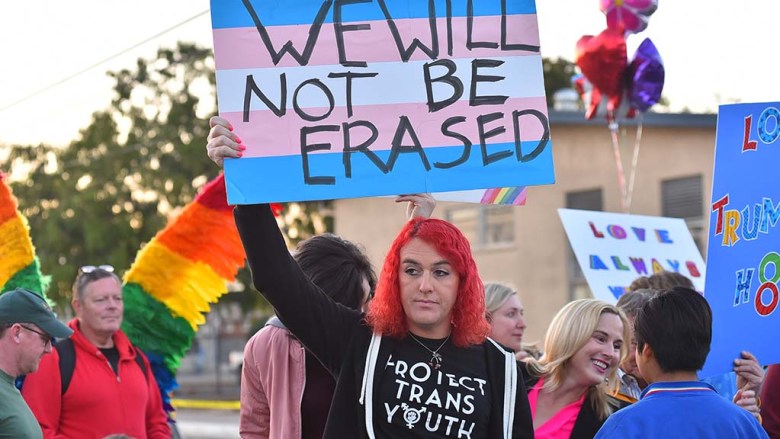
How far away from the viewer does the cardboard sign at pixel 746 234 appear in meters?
4.34

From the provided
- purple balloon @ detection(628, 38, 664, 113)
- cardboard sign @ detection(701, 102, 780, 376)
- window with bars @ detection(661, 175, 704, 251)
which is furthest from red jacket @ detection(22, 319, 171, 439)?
window with bars @ detection(661, 175, 704, 251)

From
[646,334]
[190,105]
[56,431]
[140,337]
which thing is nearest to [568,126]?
[190,105]

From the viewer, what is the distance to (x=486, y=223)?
79.4 feet

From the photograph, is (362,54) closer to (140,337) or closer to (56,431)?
(56,431)

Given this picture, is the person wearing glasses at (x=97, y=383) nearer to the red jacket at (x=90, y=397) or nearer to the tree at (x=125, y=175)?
the red jacket at (x=90, y=397)

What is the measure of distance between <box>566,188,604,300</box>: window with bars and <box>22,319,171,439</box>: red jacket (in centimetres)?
1654

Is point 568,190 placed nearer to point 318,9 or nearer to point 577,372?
point 577,372

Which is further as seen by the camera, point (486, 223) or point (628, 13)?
point (486, 223)

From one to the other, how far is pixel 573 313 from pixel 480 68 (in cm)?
129

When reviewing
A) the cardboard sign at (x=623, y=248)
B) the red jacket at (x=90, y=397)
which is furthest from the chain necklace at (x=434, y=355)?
the cardboard sign at (x=623, y=248)

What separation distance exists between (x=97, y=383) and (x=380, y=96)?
267cm

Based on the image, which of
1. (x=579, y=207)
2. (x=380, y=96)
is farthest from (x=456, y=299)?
(x=579, y=207)

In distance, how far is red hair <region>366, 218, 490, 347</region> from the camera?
3.45 m

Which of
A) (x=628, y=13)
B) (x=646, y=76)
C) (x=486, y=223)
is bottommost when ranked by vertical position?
(x=486, y=223)
